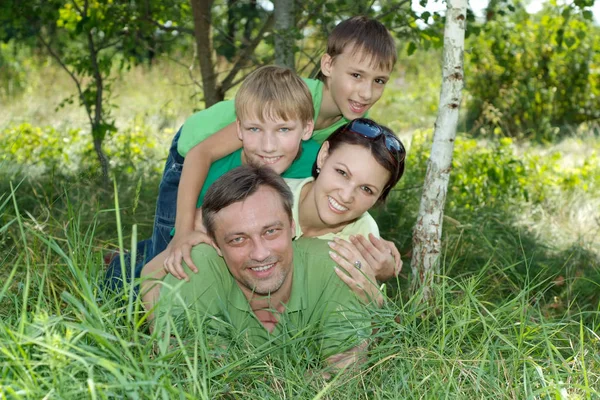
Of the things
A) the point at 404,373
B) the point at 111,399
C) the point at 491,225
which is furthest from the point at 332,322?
the point at 491,225

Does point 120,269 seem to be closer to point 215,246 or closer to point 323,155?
point 215,246

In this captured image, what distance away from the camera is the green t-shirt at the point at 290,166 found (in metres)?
3.32

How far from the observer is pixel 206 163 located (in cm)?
314

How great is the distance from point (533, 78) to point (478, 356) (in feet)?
24.7

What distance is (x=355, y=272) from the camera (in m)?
2.70

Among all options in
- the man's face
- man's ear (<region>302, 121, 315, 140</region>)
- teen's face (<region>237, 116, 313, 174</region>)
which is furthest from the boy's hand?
man's ear (<region>302, 121, 315, 140</region>)

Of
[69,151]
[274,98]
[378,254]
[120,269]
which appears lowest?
[69,151]

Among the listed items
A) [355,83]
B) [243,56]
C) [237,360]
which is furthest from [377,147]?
[243,56]

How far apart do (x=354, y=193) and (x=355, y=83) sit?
2.31 feet

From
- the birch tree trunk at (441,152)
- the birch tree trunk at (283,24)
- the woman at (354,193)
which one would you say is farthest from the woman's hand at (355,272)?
the birch tree trunk at (283,24)

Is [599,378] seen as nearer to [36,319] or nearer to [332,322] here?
[332,322]

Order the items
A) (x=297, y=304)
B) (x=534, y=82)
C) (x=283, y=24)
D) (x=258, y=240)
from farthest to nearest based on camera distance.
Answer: (x=534, y=82), (x=283, y=24), (x=297, y=304), (x=258, y=240)

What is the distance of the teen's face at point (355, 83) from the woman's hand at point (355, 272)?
80 centimetres

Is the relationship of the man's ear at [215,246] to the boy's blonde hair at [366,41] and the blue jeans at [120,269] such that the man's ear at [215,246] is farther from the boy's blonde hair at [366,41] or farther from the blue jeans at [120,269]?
the boy's blonde hair at [366,41]
